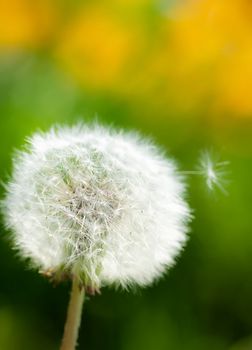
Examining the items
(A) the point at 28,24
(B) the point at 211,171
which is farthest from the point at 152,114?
(B) the point at 211,171

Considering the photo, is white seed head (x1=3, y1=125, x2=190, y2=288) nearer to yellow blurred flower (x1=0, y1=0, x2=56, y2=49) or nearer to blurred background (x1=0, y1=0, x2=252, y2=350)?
blurred background (x1=0, y1=0, x2=252, y2=350)

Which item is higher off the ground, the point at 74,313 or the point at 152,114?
the point at 152,114

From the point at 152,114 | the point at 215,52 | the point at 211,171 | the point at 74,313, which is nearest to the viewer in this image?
the point at 74,313

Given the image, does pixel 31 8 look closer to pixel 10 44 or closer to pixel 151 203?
pixel 10 44

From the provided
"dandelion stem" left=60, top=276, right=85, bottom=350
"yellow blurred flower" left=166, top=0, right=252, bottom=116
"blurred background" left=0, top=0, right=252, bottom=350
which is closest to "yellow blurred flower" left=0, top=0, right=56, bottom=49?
"blurred background" left=0, top=0, right=252, bottom=350

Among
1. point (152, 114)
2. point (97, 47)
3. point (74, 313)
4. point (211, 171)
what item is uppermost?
point (97, 47)

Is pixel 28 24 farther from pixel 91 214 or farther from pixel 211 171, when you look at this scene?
pixel 91 214
